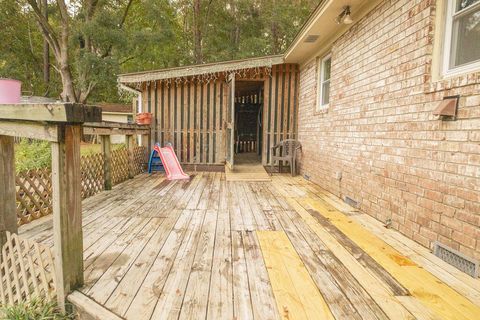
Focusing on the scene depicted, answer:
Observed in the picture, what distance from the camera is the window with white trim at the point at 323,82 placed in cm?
572

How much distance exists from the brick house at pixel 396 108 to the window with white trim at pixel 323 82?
23 mm

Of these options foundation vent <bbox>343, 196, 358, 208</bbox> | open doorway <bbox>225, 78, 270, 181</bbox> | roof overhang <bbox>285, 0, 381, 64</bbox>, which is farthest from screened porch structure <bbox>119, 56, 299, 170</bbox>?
foundation vent <bbox>343, 196, 358, 208</bbox>

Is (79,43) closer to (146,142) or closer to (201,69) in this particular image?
(146,142)

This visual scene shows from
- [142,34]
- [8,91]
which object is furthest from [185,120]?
[142,34]

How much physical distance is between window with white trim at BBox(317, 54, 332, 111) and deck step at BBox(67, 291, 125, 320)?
5040mm

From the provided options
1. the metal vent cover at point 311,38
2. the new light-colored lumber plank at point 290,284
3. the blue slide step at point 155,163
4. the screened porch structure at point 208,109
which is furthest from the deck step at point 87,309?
the screened porch structure at point 208,109

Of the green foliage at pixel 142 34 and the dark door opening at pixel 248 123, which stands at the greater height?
the green foliage at pixel 142 34

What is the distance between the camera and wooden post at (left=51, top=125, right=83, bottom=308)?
5.57 feet

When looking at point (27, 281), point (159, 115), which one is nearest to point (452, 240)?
point (27, 281)

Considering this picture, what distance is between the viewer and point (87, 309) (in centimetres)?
166

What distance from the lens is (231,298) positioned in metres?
1.78

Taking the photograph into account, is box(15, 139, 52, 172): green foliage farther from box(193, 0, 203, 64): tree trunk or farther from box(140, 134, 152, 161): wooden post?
box(193, 0, 203, 64): tree trunk

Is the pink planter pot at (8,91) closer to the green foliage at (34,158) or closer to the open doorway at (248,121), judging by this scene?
the green foliage at (34,158)

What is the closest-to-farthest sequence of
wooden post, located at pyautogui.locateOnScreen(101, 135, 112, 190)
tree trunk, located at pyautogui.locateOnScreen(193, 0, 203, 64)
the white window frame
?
the white window frame < wooden post, located at pyautogui.locateOnScreen(101, 135, 112, 190) < tree trunk, located at pyautogui.locateOnScreen(193, 0, 203, 64)
